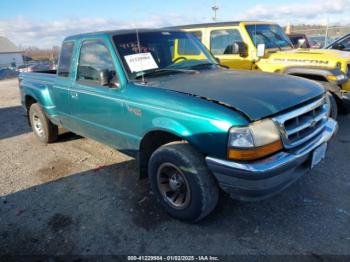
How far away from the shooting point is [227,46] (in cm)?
641

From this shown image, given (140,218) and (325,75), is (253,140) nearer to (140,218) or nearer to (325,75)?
(140,218)

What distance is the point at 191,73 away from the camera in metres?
3.53

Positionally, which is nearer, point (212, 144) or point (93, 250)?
point (212, 144)

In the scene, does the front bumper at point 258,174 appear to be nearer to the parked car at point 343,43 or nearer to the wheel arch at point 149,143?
the wheel arch at point 149,143

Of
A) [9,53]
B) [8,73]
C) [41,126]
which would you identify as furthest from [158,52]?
[9,53]

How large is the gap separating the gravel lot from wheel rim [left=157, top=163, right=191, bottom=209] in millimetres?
224

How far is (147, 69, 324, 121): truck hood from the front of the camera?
8.24 ft

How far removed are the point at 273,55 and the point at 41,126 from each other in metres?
4.57

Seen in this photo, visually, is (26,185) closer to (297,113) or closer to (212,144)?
(212,144)

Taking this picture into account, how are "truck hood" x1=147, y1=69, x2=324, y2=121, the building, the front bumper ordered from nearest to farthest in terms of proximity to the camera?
1. the front bumper
2. "truck hood" x1=147, y1=69, x2=324, y2=121
3. the building

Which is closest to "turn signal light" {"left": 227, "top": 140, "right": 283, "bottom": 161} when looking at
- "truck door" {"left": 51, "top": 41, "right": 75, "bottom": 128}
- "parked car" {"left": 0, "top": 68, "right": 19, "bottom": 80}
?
"truck door" {"left": 51, "top": 41, "right": 75, "bottom": 128}

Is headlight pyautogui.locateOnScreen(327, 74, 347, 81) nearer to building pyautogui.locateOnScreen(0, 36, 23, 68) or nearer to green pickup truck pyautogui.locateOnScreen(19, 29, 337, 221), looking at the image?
green pickup truck pyautogui.locateOnScreen(19, 29, 337, 221)

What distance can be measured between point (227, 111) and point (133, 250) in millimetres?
1468

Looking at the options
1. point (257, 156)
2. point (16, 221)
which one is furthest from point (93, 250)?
point (257, 156)
